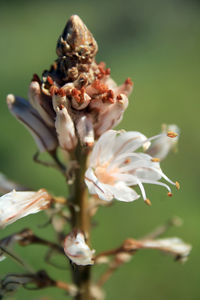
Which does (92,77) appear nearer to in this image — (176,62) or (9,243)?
(9,243)

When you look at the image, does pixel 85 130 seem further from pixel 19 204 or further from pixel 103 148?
pixel 19 204

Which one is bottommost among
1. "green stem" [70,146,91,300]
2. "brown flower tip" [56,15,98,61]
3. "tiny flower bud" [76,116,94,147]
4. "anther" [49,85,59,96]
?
"green stem" [70,146,91,300]

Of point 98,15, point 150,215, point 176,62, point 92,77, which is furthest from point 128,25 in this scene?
point 92,77

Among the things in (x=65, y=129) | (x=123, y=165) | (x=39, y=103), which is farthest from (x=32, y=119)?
(x=123, y=165)

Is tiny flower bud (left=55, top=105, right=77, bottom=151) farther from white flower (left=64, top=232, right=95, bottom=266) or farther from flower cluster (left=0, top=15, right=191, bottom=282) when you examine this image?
white flower (left=64, top=232, right=95, bottom=266)

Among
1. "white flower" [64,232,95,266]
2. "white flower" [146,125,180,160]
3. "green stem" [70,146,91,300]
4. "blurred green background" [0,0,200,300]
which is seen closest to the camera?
"white flower" [64,232,95,266]

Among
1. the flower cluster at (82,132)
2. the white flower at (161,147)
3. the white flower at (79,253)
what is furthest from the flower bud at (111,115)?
the white flower at (79,253)

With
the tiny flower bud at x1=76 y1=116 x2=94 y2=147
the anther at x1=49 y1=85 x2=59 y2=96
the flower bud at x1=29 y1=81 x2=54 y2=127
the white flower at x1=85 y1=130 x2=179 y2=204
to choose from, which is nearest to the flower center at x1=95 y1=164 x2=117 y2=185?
the white flower at x1=85 y1=130 x2=179 y2=204
